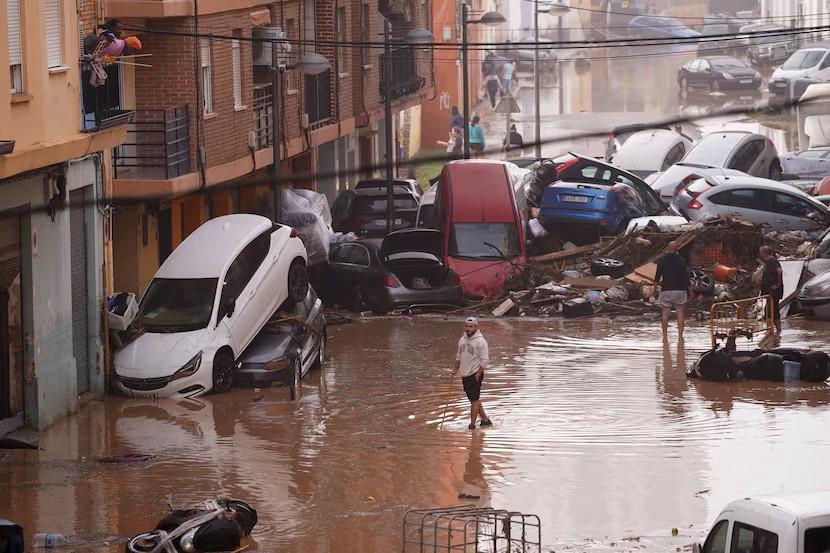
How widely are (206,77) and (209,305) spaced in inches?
354

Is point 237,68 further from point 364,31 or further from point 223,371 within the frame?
point 364,31

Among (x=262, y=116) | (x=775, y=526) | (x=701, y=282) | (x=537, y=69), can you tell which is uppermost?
(x=537, y=69)

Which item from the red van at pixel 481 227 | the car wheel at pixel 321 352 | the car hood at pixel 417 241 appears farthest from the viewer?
the car hood at pixel 417 241

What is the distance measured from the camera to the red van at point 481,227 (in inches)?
1179

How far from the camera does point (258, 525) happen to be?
607 inches

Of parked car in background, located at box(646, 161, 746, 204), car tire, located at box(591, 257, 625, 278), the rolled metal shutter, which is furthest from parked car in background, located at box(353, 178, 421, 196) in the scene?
the rolled metal shutter

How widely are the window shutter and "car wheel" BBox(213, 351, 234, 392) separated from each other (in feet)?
16.7

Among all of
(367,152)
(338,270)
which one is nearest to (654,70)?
(367,152)

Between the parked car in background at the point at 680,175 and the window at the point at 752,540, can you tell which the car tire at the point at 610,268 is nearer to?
the parked car in background at the point at 680,175

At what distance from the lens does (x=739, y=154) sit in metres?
40.1

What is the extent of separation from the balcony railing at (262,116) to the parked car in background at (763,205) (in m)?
8.83

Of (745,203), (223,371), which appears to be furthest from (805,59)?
(223,371)

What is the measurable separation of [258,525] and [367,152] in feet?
121

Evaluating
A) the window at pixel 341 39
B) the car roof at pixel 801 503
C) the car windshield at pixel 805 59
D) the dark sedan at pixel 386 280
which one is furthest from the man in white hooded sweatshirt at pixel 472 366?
the car windshield at pixel 805 59
